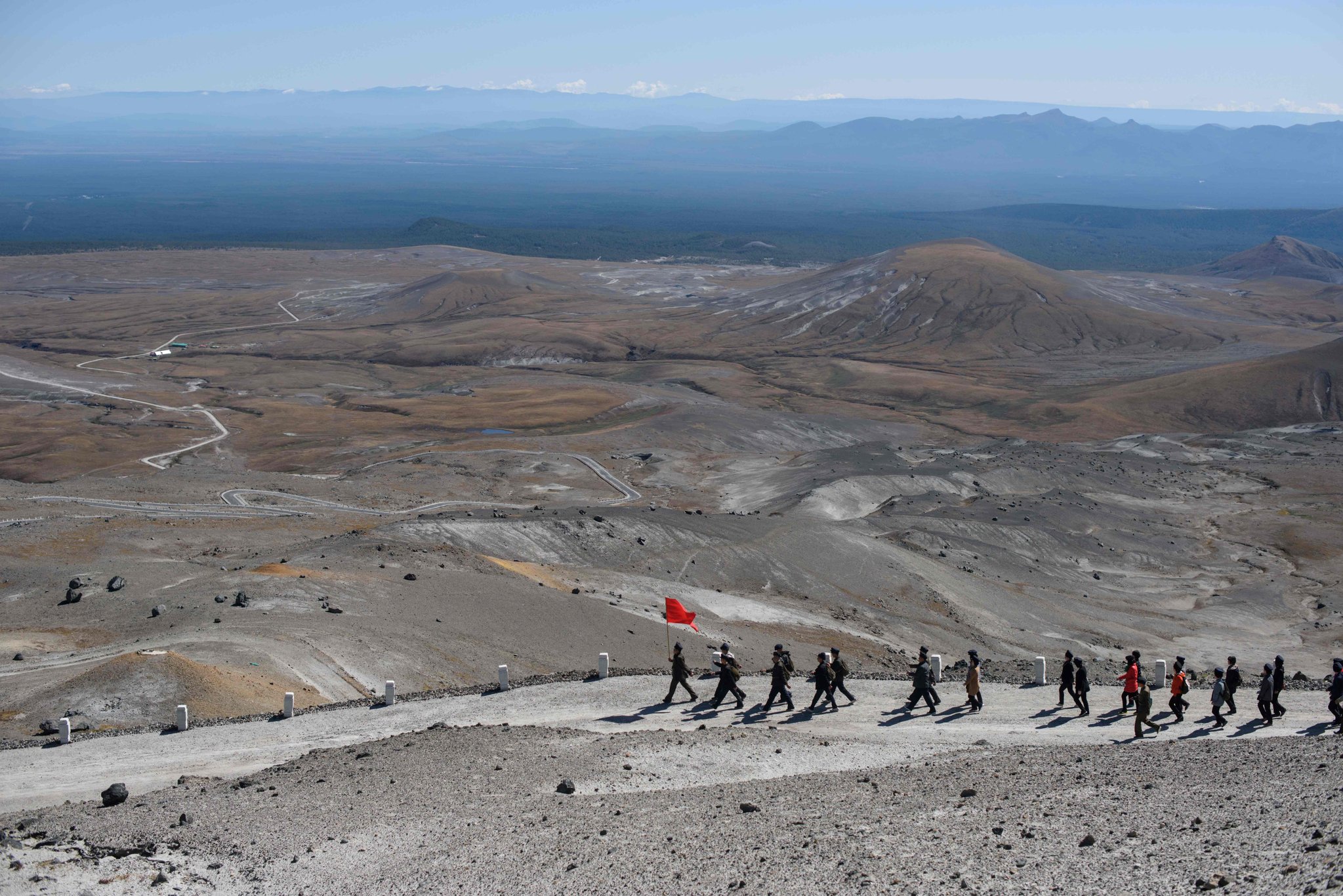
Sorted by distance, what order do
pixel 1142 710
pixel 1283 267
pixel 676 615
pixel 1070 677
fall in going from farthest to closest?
pixel 1283 267 → pixel 676 615 → pixel 1070 677 → pixel 1142 710

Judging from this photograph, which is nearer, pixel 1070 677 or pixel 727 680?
pixel 727 680

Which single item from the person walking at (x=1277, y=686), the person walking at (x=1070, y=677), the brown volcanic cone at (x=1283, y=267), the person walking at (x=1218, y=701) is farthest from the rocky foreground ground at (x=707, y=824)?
the brown volcanic cone at (x=1283, y=267)

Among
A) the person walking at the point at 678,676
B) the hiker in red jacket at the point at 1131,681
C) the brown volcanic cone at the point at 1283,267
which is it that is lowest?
the person walking at the point at 678,676

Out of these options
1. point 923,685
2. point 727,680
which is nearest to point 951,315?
point 923,685

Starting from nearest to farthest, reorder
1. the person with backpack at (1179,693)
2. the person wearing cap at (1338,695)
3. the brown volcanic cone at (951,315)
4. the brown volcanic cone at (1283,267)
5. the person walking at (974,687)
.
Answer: the person wearing cap at (1338,695) < the person with backpack at (1179,693) < the person walking at (974,687) < the brown volcanic cone at (951,315) < the brown volcanic cone at (1283,267)

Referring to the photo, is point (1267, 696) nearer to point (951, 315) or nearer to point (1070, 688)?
point (1070, 688)

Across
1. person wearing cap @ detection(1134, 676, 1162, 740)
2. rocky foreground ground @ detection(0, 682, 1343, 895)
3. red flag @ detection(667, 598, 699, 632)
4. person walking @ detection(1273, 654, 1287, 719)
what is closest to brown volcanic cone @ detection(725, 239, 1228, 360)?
red flag @ detection(667, 598, 699, 632)

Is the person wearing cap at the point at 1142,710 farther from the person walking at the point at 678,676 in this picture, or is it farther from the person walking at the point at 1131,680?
the person walking at the point at 678,676
